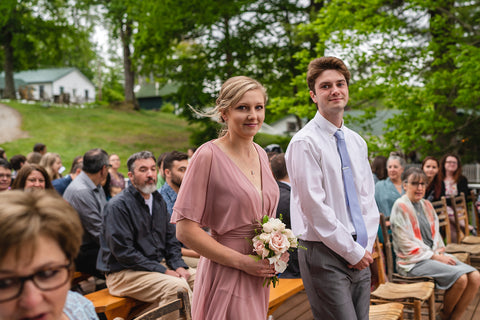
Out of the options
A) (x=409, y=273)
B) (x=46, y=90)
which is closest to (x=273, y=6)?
(x=409, y=273)

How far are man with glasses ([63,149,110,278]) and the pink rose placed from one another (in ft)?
11.6

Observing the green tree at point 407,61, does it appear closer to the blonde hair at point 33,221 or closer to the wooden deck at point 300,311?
the wooden deck at point 300,311

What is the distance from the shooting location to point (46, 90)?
54.9 m

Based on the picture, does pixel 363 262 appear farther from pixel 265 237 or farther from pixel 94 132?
pixel 94 132

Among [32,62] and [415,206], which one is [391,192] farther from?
[32,62]

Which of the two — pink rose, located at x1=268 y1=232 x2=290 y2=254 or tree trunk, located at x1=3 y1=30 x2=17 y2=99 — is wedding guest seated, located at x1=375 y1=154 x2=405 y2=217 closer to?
pink rose, located at x1=268 y1=232 x2=290 y2=254

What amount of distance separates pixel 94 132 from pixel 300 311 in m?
25.8

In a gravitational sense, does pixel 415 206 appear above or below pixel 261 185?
below

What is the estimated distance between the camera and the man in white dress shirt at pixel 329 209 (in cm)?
251

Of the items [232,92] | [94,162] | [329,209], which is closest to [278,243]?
[329,209]

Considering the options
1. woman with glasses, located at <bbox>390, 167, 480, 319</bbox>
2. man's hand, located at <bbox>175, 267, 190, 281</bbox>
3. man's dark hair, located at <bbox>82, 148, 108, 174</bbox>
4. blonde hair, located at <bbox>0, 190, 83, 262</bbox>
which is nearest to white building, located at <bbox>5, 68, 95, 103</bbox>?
man's dark hair, located at <bbox>82, 148, 108, 174</bbox>

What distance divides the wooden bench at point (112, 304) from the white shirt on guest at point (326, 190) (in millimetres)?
2212

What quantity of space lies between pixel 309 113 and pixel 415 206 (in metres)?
7.78

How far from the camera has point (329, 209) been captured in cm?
252
